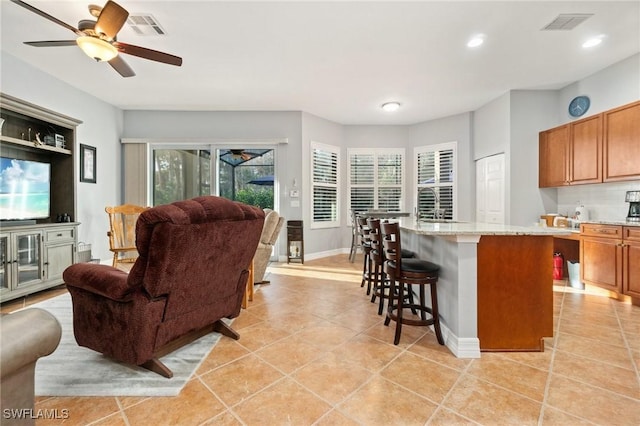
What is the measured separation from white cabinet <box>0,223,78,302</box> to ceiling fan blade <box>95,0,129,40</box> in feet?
8.01

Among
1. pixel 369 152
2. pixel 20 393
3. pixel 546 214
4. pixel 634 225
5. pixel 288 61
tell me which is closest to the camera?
pixel 20 393

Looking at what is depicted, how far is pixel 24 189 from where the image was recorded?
11.7ft

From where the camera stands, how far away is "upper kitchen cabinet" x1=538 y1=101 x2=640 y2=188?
3402mm

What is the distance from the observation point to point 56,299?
3436 mm

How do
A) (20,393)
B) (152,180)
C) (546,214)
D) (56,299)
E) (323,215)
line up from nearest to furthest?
1. (20,393)
2. (56,299)
3. (546,214)
4. (152,180)
5. (323,215)

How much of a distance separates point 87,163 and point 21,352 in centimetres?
503

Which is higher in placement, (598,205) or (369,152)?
(369,152)

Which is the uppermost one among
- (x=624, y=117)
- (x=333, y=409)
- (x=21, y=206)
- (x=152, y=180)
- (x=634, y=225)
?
(x=624, y=117)

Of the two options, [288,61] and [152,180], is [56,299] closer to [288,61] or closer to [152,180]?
[152,180]

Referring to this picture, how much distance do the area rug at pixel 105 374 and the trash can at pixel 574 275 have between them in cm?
455

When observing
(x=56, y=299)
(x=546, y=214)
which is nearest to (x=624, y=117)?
(x=546, y=214)

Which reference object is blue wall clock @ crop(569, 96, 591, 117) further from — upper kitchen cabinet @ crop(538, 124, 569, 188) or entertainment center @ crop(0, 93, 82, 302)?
entertainment center @ crop(0, 93, 82, 302)

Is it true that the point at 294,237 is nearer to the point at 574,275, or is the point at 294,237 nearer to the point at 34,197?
the point at 34,197

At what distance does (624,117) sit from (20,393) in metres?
5.65
